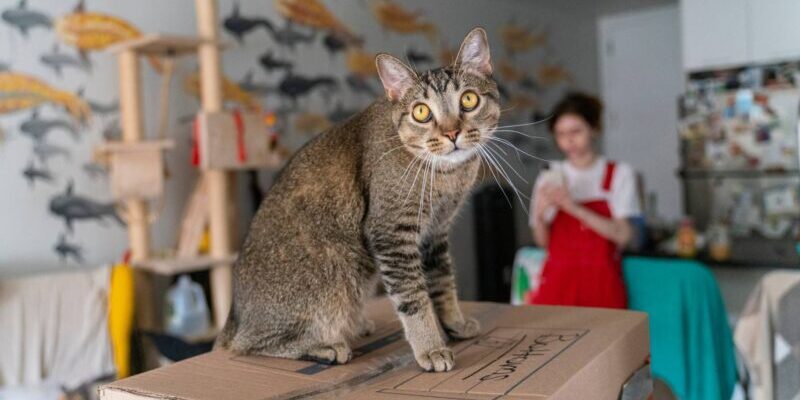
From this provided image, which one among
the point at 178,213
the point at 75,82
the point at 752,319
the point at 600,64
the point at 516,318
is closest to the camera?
the point at 516,318

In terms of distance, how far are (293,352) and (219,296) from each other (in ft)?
6.05

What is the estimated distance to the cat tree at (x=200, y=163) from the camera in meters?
2.58

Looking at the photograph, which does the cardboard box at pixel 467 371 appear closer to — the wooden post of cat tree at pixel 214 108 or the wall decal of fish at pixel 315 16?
the wooden post of cat tree at pixel 214 108

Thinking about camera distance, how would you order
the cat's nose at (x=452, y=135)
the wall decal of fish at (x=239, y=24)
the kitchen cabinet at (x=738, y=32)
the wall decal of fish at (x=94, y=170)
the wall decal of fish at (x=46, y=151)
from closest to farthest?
the cat's nose at (x=452, y=135) < the wall decal of fish at (x=46, y=151) < the wall decal of fish at (x=94, y=170) < the wall decal of fish at (x=239, y=24) < the kitchen cabinet at (x=738, y=32)

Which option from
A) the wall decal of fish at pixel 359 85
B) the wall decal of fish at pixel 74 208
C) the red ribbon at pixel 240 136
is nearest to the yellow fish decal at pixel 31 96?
the wall decal of fish at pixel 74 208

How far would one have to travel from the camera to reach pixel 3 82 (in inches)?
99.6

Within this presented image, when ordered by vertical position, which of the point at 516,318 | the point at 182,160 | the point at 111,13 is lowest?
Result: the point at 516,318

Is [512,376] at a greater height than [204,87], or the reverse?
[204,87]

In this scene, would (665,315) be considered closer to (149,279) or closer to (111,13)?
(149,279)

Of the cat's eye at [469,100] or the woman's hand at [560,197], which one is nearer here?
the cat's eye at [469,100]

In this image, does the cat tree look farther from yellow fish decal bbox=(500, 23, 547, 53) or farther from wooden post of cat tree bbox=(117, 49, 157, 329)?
yellow fish decal bbox=(500, 23, 547, 53)

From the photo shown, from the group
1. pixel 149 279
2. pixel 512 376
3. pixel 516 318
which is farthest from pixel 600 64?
pixel 512 376

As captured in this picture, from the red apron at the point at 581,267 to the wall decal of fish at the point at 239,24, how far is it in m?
1.90

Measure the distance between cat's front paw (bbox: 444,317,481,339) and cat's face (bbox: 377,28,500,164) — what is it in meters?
0.30
